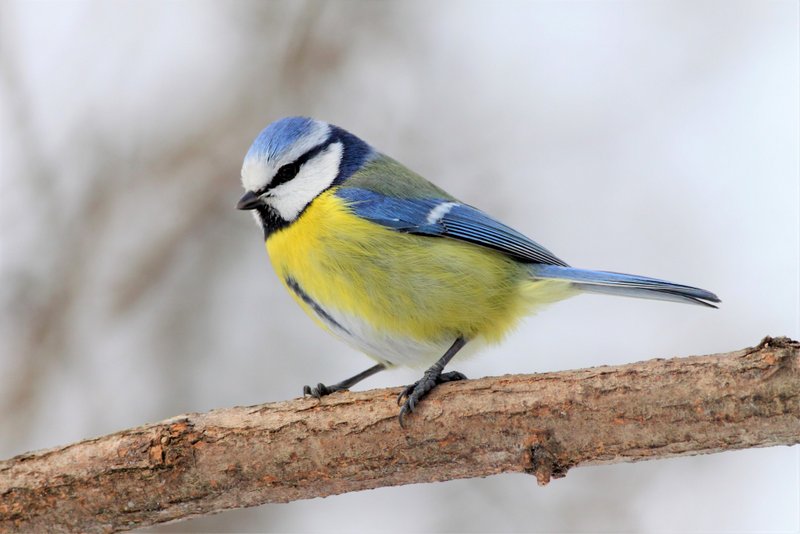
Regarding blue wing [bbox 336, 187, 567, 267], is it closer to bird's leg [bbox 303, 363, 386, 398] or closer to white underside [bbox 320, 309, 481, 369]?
white underside [bbox 320, 309, 481, 369]

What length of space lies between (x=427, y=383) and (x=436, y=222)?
0.68 m

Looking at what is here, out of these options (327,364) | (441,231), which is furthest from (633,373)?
(327,364)

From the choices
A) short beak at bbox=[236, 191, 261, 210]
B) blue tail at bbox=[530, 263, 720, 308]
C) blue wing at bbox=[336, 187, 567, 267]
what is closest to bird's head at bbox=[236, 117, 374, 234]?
short beak at bbox=[236, 191, 261, 210]

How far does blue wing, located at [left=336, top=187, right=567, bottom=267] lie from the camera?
2.79 metres

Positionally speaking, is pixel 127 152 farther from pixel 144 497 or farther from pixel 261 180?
pixel 144 497

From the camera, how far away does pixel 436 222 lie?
2857 mm

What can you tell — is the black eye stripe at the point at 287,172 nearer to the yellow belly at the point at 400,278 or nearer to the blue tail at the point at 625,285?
the yellow belly at the point at 400,278

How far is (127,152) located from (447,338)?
2.05 metres

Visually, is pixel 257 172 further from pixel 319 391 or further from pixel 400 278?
pixel 319 391

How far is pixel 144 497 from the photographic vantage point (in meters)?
2.33

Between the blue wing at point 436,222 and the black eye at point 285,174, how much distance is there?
0.58ft

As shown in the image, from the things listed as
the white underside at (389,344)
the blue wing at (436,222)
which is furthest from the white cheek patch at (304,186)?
the white underside at (389,344)

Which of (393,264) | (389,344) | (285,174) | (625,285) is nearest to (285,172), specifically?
(285,174)

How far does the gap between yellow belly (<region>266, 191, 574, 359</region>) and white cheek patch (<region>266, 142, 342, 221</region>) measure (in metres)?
0.05
